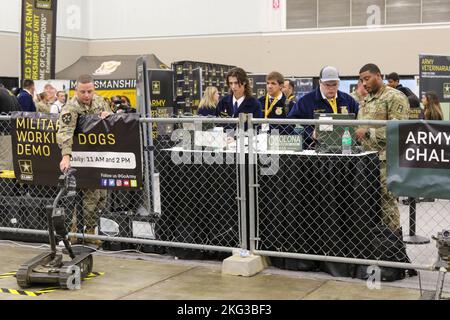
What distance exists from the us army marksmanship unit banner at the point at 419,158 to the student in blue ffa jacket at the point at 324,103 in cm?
153

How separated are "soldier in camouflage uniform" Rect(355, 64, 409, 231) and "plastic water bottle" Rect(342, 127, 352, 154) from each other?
10.4 inches

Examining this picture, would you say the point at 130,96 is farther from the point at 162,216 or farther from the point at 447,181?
the point at 447,181

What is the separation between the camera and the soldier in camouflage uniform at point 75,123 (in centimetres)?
775

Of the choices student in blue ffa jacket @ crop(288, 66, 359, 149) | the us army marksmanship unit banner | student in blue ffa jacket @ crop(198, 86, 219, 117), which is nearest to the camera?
the us army marksmanship unit banner

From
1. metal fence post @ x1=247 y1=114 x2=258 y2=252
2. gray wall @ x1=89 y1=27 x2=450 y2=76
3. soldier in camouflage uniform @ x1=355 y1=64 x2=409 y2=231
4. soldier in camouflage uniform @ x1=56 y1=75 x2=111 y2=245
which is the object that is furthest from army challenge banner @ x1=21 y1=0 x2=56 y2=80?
soldier in camouflage uniform @ x1=355 y1=64 x2=409 y2=231

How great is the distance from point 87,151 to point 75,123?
0.34m

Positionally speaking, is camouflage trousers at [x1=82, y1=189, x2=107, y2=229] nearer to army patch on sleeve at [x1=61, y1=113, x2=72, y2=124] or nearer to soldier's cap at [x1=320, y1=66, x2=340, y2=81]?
army patch on sleeve at [x1=61, y1=113, x2=72, y2=124]

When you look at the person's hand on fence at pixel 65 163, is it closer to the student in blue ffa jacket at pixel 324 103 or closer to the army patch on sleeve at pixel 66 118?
the army patch on sleeve at pixel 66 118

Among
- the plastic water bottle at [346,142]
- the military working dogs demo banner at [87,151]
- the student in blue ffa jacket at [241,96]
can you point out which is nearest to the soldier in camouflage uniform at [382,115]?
the plastic water bottle at [346,142]

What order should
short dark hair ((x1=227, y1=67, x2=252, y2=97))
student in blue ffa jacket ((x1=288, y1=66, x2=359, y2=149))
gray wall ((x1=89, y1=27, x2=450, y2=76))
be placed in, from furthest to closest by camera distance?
gray wall ((x1=89, y1=27, x2=450, y2=76))
short dark hair ((x1=227, y1=67, x2=252, y2=97))
student in blue ffa jacket ((x1=288, y1=66, x2=359, y2=149))

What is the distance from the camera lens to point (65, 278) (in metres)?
6.46

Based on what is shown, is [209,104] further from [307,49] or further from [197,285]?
[307,49]

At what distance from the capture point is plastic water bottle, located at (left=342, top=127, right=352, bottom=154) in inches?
275

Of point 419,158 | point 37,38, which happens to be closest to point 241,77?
point 419,158
